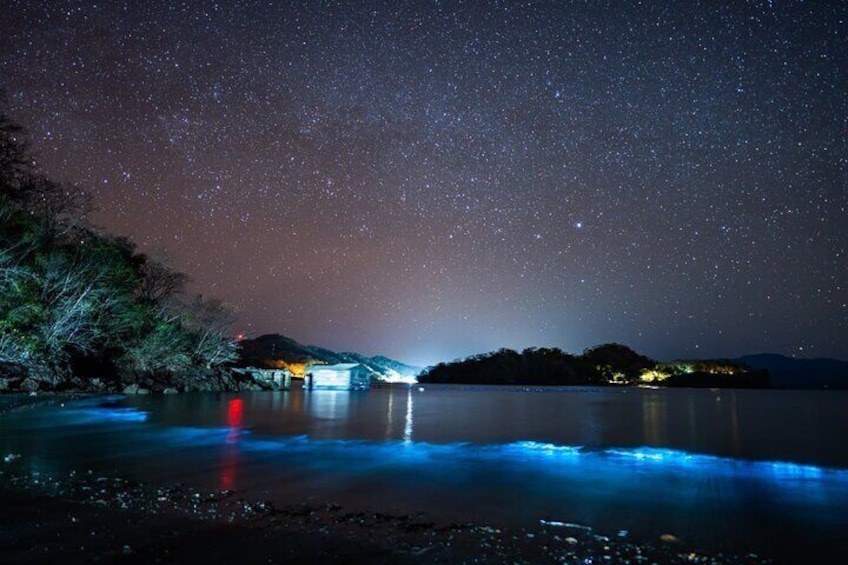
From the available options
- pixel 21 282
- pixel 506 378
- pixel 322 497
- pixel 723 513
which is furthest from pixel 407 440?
pixel 506 378

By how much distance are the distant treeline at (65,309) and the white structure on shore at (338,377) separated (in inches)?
734

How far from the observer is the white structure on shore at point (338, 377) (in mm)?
64312

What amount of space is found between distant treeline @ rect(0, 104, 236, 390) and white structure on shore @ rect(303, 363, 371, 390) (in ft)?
61.2

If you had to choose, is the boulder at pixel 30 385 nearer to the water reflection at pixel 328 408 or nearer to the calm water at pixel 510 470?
the calm water at pixel 510 470

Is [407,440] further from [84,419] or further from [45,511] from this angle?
[84,419]

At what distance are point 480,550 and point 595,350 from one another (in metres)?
190

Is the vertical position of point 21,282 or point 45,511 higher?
point 21,282

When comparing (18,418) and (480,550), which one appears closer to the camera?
(480,550)

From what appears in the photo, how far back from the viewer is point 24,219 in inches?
1155

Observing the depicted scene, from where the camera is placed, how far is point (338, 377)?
65.1m

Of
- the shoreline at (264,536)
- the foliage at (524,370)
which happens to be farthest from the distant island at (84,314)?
the foliage at (524,370)

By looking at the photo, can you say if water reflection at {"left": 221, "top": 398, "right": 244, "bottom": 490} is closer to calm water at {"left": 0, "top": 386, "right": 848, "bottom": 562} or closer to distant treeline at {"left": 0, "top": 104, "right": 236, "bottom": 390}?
calm water at {"left": 0, "top": 386, "right": 848, "bottom": 562}

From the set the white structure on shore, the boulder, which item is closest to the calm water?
the boulder

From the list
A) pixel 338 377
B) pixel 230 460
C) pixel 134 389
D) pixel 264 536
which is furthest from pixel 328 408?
pixel 338 377
